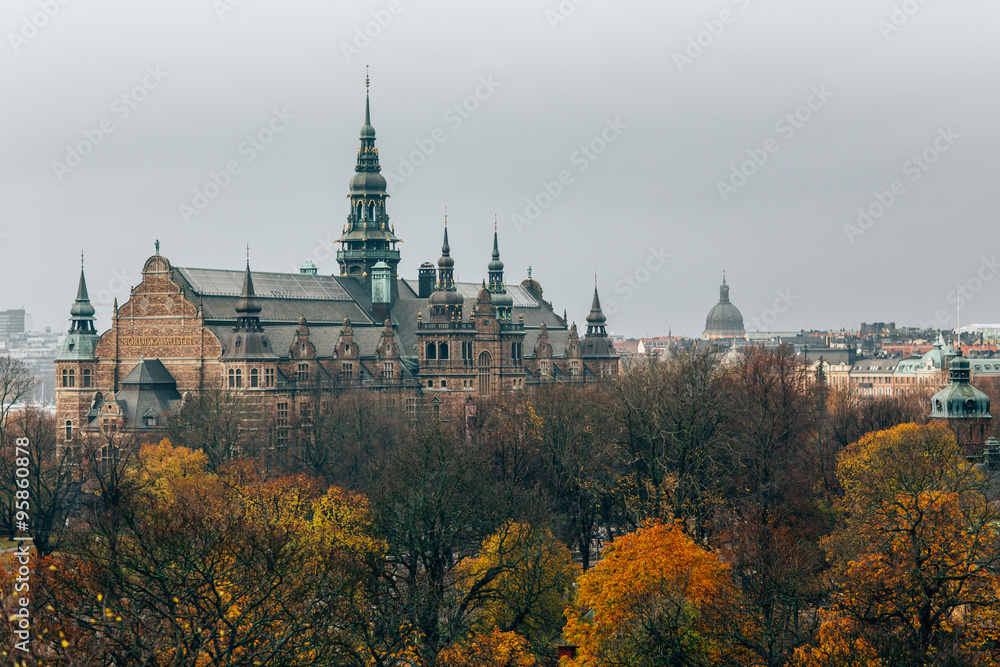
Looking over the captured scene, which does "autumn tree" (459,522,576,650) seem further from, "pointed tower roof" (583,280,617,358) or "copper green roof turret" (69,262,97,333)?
"pointed tower roof" (583,280,617,358)

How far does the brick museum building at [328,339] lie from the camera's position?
5295 inches

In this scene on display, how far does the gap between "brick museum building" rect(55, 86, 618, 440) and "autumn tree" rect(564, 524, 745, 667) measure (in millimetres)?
70414

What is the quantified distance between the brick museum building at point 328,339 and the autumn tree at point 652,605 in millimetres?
70414

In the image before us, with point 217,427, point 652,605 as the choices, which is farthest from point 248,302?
point 652,605

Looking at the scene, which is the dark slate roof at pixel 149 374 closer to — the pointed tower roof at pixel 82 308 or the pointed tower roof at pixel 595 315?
the pointed tower roof at pixel 82 308

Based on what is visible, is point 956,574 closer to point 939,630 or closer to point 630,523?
point 939,630

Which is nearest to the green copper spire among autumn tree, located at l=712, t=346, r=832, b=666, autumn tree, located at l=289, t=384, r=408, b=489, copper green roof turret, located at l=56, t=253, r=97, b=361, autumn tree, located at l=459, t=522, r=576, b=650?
copper green roof turret, located at l=56, t=253, r=97, b=361

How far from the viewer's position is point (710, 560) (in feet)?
198

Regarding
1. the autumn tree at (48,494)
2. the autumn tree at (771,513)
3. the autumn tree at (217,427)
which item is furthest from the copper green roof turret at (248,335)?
the autumn tree at (771,513)

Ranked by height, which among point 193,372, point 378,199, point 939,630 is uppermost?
point 378,199

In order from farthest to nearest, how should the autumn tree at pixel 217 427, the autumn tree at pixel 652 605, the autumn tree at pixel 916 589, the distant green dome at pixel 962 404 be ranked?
the autumn tree at pixel 217 427, the distant green dome at pixel 962 404, the autumn tree at pixel 652 605, the autumn tree at pixel 916 589

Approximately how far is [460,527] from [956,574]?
2361 centimetres

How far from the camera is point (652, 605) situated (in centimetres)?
5631

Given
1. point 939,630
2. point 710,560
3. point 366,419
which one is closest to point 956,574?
point 939,630
